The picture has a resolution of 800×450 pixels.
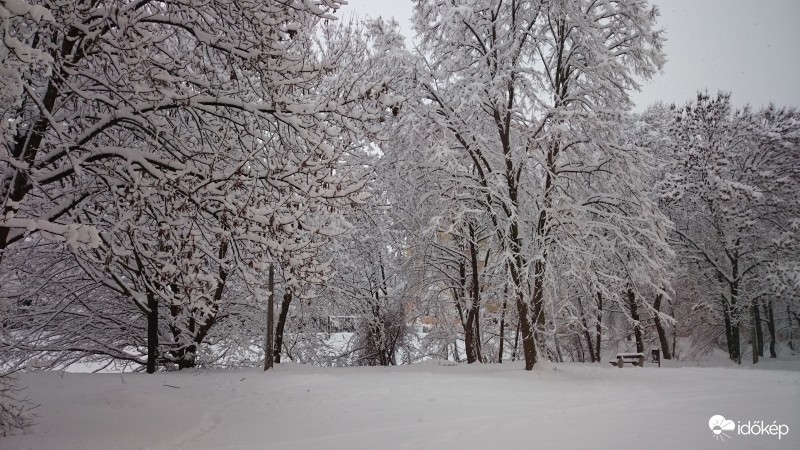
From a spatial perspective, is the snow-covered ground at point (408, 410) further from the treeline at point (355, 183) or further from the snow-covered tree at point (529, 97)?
the snow-covered tree at point (529, 97)

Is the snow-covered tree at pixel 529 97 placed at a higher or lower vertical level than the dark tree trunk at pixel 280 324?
higher

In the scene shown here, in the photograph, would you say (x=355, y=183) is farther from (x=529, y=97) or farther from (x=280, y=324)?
(x=280, y=324)

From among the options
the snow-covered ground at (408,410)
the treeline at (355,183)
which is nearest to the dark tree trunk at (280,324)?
the treeline at (355,183)

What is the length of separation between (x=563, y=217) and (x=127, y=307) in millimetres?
12596

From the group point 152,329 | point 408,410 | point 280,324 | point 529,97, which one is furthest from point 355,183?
point 280,324

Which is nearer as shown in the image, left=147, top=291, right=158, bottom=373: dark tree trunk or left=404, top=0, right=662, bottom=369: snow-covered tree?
left=404, top=0, right=662, bottom=369: snow-covered tree

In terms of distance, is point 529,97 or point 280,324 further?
point 280,324

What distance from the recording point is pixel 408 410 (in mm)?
6762

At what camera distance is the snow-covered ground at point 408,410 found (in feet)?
16.0

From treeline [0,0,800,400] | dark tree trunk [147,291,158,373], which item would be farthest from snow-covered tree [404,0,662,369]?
dark tree trunk [147,291,158,373]

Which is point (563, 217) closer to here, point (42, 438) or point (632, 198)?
point (632, 198)

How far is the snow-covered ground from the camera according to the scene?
4.87m

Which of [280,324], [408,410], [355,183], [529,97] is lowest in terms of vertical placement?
[408,410]

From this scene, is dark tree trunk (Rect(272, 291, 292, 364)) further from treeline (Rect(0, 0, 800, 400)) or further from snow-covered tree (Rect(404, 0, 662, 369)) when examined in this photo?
snow-covered tree (Rect(404, 0, 662, 369))
